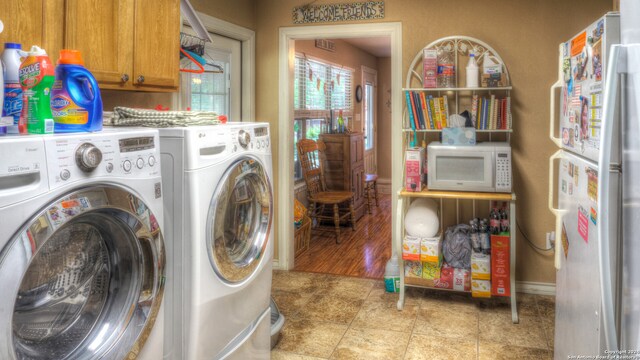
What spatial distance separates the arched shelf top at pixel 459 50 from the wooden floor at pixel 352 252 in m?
1.60

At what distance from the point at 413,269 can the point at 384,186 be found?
16.5ft

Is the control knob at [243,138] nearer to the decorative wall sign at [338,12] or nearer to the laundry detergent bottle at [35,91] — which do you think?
the laundry detergent bottle at [35,91]

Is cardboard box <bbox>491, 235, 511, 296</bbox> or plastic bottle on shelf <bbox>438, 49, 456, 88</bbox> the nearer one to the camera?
cardboard box <bbox>491, 235, 511, 296</bbox>

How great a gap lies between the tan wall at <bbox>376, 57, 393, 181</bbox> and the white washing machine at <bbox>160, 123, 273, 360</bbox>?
646 centimetres

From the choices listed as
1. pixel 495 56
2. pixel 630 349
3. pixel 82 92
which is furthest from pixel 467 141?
pixel 82 92

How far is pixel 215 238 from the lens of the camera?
5.99ft

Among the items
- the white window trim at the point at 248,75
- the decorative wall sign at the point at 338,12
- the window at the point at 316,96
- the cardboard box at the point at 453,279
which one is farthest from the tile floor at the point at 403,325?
the decorative wall sign at the point at 338,12

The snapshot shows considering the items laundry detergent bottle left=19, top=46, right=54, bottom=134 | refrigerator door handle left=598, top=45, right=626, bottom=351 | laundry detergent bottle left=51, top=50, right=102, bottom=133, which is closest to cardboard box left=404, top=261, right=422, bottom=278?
refrigerator door handle left=598, top=45, right=626, bottom=351

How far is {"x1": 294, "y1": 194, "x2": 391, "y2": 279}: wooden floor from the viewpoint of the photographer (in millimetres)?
4203

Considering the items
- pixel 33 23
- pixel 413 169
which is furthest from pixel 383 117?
pixel 33 23

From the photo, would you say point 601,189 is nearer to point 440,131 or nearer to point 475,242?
point 475,242

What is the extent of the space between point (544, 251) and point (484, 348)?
1125mm

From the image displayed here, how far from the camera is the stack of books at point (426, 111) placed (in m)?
3.46

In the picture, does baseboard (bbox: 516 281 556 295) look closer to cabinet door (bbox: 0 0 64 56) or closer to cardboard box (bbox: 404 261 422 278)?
cardboard box (bbox: 404 261 422 278)
